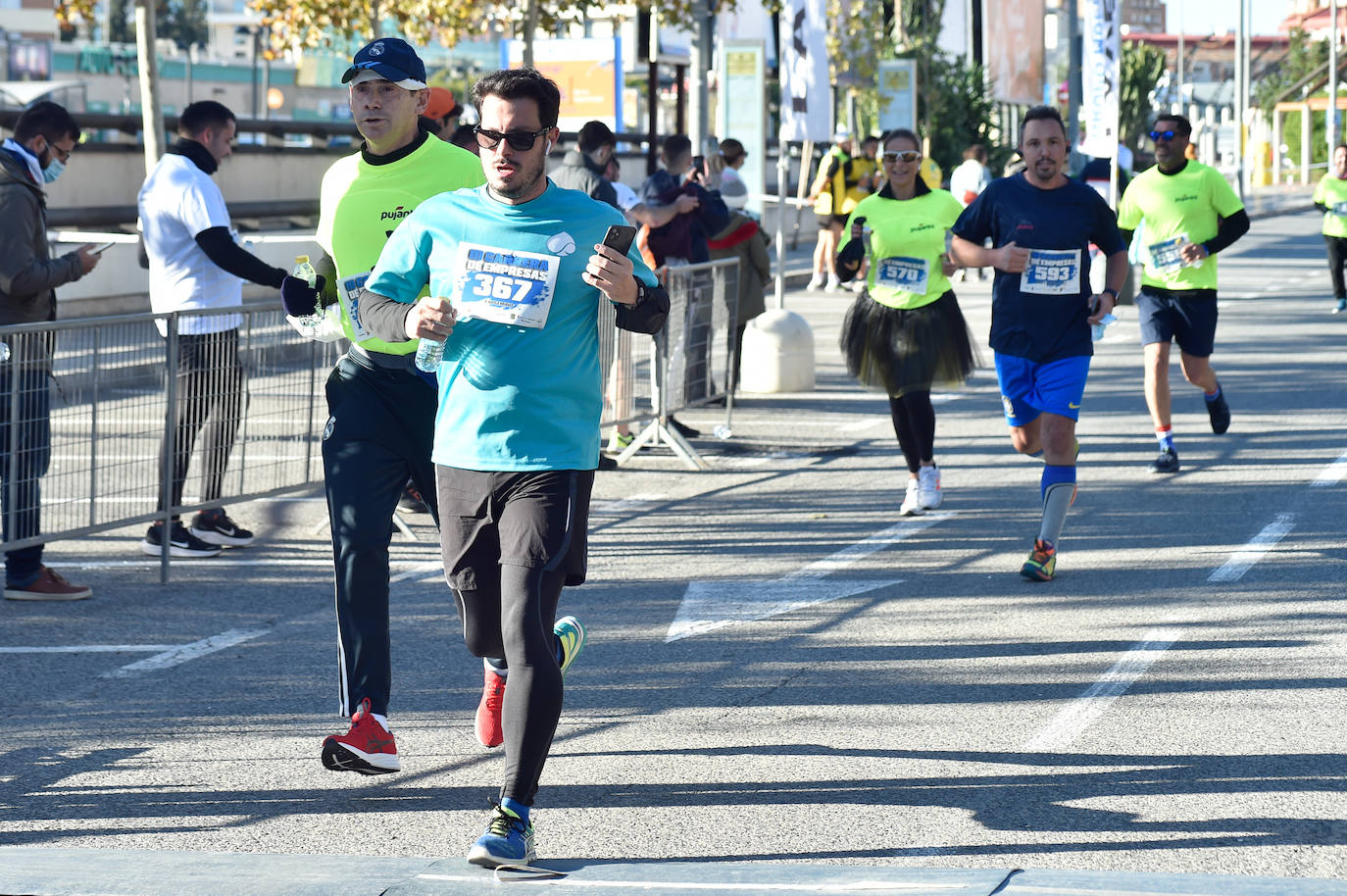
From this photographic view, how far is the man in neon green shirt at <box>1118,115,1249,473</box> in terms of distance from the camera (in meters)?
10.9

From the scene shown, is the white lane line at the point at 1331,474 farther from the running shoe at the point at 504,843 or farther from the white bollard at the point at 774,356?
the running shoe at the point at 504,843

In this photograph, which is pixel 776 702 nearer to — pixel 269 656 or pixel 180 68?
pixel 269 656

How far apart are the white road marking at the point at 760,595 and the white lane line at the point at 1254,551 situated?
1.43 meters

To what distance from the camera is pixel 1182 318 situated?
36.4ft

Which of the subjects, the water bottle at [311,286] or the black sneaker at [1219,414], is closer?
the water bottle at [311,286]

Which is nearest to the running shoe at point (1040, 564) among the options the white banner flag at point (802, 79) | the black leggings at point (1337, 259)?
the white banner flag at point (802, 79)

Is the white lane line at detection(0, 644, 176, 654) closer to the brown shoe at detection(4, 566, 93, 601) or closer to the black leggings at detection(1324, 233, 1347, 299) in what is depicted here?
the brown shoe at detection(4, 566, 93, 601)

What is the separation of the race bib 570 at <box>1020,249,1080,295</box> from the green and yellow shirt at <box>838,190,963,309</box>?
121 cm

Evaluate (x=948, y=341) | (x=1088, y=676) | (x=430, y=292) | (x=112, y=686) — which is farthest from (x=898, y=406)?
(x=430, y=292)

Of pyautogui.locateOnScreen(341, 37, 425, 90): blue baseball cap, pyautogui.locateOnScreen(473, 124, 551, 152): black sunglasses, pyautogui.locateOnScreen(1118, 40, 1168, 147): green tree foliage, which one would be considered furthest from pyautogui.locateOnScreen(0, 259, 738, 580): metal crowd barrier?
pyautogui.locateOnScreen(1118, 40, 1168, 147): green tree foliage

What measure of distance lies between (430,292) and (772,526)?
15.9ft

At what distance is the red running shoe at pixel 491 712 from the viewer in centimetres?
526

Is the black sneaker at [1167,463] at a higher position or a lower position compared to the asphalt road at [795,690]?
higher

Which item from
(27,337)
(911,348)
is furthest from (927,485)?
(27,337)
